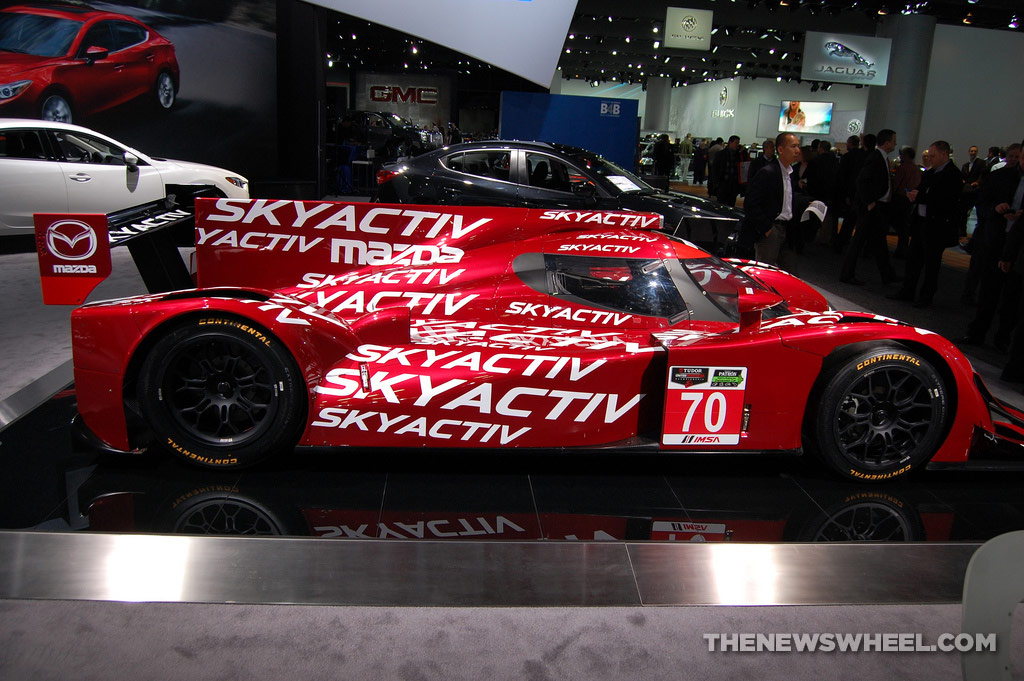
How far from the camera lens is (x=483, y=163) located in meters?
8.20

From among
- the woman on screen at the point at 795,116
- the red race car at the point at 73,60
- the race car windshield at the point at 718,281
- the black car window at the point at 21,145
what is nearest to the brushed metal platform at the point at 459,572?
the race car windshield at the point at 718,281

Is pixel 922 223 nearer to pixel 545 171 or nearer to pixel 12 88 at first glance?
pixel 545 171

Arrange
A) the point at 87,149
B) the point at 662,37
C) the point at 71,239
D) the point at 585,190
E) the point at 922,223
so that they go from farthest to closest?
the point at 662,37
the point at 87,149
the point at 585,190
the point at 922,223
the point at 71,239

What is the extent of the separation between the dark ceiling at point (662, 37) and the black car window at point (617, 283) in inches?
285

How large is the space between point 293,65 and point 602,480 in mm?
10219

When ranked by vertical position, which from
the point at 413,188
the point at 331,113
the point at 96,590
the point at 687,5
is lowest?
the point at 96,590

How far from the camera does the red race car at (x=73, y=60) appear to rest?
8.93 m

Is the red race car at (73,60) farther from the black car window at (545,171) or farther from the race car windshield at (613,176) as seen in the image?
the race car windshield at (613,176)

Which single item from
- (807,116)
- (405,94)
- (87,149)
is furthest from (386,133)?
(807,116)

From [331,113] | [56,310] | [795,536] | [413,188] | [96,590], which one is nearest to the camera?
[96,590]

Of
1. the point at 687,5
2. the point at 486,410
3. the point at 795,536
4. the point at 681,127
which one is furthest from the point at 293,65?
the point at 681,127

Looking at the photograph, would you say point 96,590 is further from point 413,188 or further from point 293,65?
point 293,65

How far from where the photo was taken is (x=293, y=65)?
1161cm

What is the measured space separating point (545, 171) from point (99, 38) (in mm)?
6012
